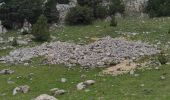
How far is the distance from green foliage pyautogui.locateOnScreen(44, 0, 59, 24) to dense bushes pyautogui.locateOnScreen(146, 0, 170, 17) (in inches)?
471

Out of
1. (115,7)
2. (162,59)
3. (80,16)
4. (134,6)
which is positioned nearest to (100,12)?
(115,7)

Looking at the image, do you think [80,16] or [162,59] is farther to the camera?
[80,16]

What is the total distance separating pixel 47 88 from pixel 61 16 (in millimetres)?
35100

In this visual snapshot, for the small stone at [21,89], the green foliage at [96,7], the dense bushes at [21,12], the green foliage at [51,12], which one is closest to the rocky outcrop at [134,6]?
the green foliage at [96,7]

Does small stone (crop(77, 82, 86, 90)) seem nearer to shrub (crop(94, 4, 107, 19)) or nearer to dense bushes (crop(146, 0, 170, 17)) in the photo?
dense bushes (crop(146, 0, 170, 17))

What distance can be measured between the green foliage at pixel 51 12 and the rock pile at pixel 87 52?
18.9 metres

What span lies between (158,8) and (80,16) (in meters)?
10.7

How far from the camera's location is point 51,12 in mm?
66812

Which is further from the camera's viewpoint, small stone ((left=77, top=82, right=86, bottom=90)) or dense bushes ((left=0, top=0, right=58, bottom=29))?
dense bushes ((left=0, top=0, right=58, bottom=29))

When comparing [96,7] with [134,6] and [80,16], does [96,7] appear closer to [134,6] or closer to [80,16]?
[80,16]

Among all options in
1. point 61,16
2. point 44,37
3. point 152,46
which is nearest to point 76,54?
point 152,46

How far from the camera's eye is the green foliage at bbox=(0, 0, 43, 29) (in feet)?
215

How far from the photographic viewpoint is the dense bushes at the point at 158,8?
213ft

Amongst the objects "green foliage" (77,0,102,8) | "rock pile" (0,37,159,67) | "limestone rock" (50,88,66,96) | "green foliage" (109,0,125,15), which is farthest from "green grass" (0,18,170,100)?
"green foliage" (77,0,102,8)
